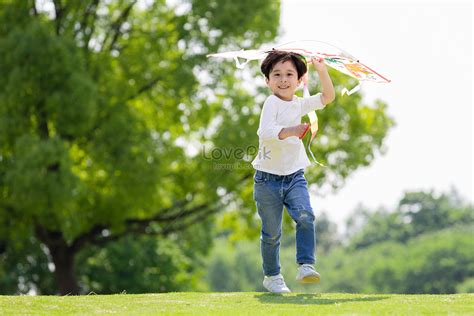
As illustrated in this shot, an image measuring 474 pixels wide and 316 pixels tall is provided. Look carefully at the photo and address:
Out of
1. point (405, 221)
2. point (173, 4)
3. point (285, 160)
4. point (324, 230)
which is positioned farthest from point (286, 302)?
point (324, 230)

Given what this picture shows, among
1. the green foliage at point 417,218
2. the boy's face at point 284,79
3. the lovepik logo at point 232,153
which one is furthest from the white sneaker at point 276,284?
the green foliage at point 417,218

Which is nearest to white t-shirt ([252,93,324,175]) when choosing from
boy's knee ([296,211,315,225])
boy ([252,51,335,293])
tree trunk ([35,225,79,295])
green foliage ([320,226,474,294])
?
boy ([252,51,335,293])

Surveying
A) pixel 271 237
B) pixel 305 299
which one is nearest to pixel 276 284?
pixel 271 237

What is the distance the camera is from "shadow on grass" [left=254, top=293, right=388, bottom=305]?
6969mm

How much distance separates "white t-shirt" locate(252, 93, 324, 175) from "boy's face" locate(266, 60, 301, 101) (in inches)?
2.9

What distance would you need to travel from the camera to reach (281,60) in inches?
312

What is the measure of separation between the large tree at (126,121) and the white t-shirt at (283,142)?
1205 cm

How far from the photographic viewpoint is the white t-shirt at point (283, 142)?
7.76m

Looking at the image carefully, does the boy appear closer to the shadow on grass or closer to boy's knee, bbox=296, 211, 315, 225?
boy's knee, bbox=296, 211, 315, 225

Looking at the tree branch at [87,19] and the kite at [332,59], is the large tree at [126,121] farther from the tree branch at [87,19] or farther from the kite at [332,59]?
the kite at [332,59]

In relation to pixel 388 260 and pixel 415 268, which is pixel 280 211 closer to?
pixel 415 268

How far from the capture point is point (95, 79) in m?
21.5

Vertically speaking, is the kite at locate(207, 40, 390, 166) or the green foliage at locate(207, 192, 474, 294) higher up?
the kite at locate(207, 40, 390, 166)

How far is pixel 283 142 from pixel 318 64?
2.50ft
